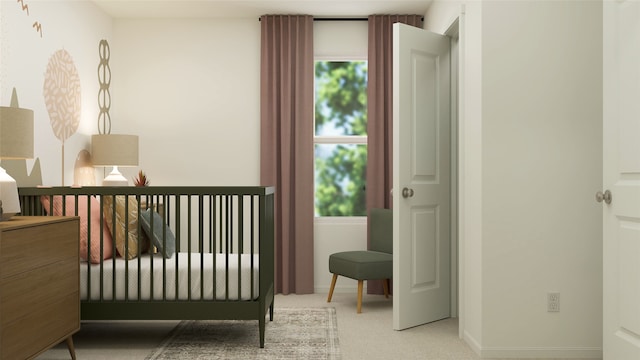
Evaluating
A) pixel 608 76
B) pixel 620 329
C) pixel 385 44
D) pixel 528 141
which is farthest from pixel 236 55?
pixel 620 329

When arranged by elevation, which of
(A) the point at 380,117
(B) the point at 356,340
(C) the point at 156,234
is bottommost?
(B) the point at 356,340

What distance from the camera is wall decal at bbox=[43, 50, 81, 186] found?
3867 mm

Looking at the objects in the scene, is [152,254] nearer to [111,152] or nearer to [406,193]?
[111,152]

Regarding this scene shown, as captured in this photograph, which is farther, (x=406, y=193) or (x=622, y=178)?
(x=406, y=193)

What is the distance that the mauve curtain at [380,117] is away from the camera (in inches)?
194

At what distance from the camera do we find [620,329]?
2.46 meters

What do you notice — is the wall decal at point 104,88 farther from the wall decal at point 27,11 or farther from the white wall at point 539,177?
the white wall at point 539,177

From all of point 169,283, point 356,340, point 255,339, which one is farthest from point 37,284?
point 356,340

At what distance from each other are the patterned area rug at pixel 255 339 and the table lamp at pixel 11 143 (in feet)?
3.38

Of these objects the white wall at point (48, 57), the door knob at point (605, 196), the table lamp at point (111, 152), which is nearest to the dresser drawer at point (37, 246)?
the white wall at point (48, 57)

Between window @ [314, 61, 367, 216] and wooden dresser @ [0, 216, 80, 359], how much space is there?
2.48m

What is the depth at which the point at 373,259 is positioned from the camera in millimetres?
4293

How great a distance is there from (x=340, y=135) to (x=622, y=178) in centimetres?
291

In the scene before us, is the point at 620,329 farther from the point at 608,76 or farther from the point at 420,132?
the point at 420,132
